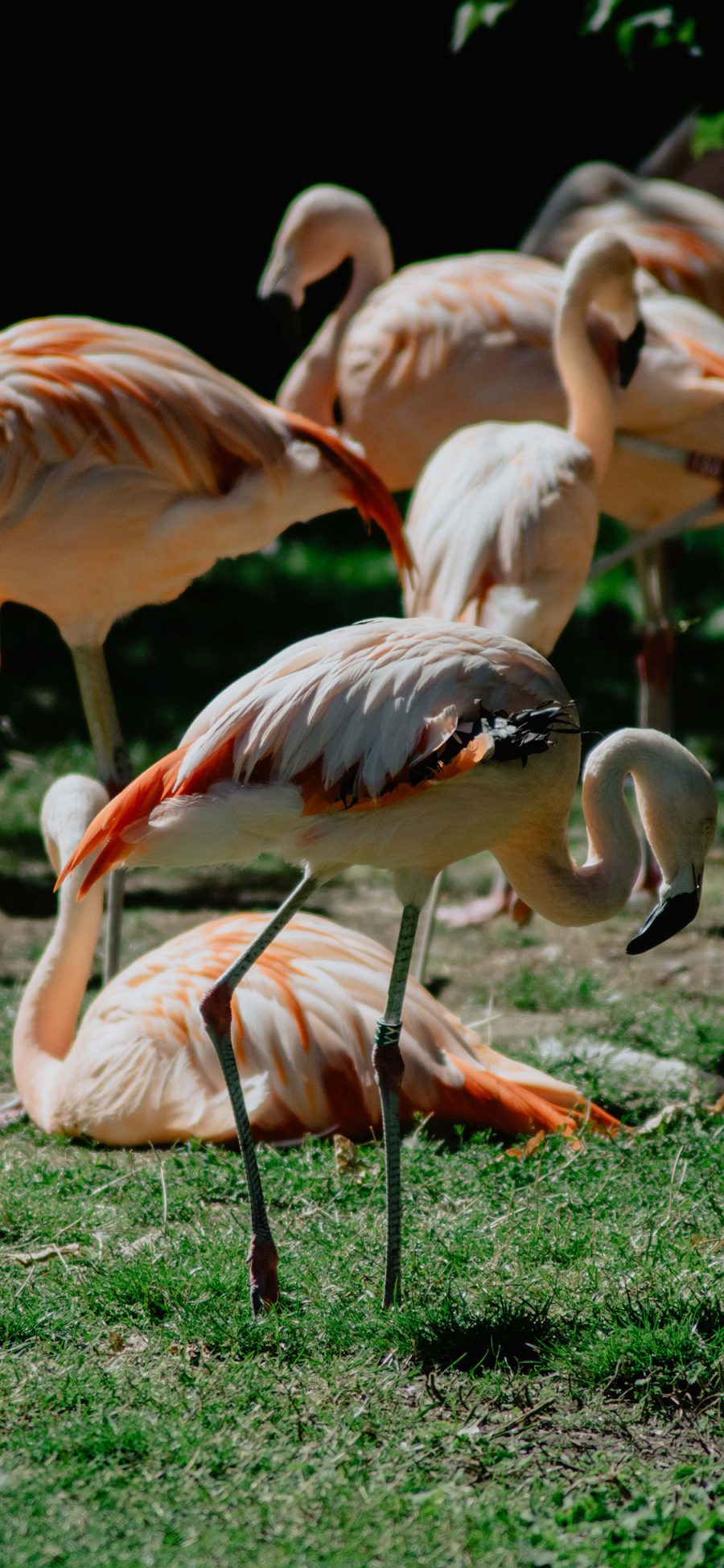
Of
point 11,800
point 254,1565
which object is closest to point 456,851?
point 254,1565

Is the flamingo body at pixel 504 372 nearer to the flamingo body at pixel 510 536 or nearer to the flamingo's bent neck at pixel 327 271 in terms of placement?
the flamingo's bent neck at pixel 327 271

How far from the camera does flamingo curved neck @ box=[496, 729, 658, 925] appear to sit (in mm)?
3078

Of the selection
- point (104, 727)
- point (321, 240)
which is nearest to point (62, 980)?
point (104, 727)

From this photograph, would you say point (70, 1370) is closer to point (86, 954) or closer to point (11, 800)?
point (86, 954)

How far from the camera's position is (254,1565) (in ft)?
6.79

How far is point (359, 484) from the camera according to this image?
14.4 feet

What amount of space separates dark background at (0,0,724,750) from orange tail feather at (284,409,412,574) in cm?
525

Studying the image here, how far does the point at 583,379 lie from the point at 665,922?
2633mm

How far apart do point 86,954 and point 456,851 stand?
4.41 feet

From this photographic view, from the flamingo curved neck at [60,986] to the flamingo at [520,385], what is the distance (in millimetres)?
2430

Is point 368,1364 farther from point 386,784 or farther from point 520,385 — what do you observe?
point 520,385

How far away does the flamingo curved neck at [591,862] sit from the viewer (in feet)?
10.1

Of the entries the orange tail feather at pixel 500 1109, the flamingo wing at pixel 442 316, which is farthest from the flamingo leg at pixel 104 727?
the flamingo wing at pixel 442 316

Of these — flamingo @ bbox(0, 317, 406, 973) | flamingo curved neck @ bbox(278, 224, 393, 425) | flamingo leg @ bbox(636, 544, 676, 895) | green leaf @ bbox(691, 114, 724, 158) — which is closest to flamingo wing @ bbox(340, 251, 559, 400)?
flamingo curved neck @ bbox(278, 224, 393, 425)
